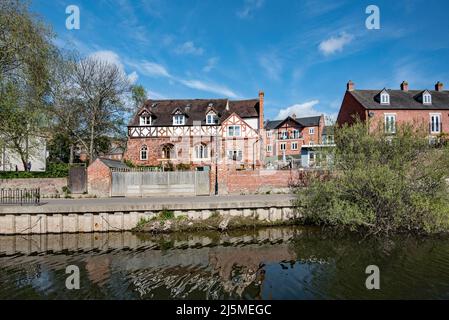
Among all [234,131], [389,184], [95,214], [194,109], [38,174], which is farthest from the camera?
[194,109]

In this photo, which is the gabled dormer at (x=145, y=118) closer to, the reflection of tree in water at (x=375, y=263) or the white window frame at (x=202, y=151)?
the white window frame at (x=202, y=151)

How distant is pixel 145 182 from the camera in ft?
55.9

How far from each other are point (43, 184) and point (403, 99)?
1429 inches

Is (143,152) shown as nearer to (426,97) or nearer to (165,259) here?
(165,259)

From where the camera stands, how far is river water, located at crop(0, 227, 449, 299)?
271 inches

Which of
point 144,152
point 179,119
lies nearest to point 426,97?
point 179,119

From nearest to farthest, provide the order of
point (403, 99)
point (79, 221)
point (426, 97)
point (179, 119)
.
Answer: point (79, 221), point (179, 119), point (426, 97), point (403, 99)

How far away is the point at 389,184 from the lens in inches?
415

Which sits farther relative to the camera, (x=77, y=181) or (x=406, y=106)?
(x=406, y=106)

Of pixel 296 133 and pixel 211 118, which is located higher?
pixel 296 133

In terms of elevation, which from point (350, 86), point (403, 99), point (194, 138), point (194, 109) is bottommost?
point (194, 138)
